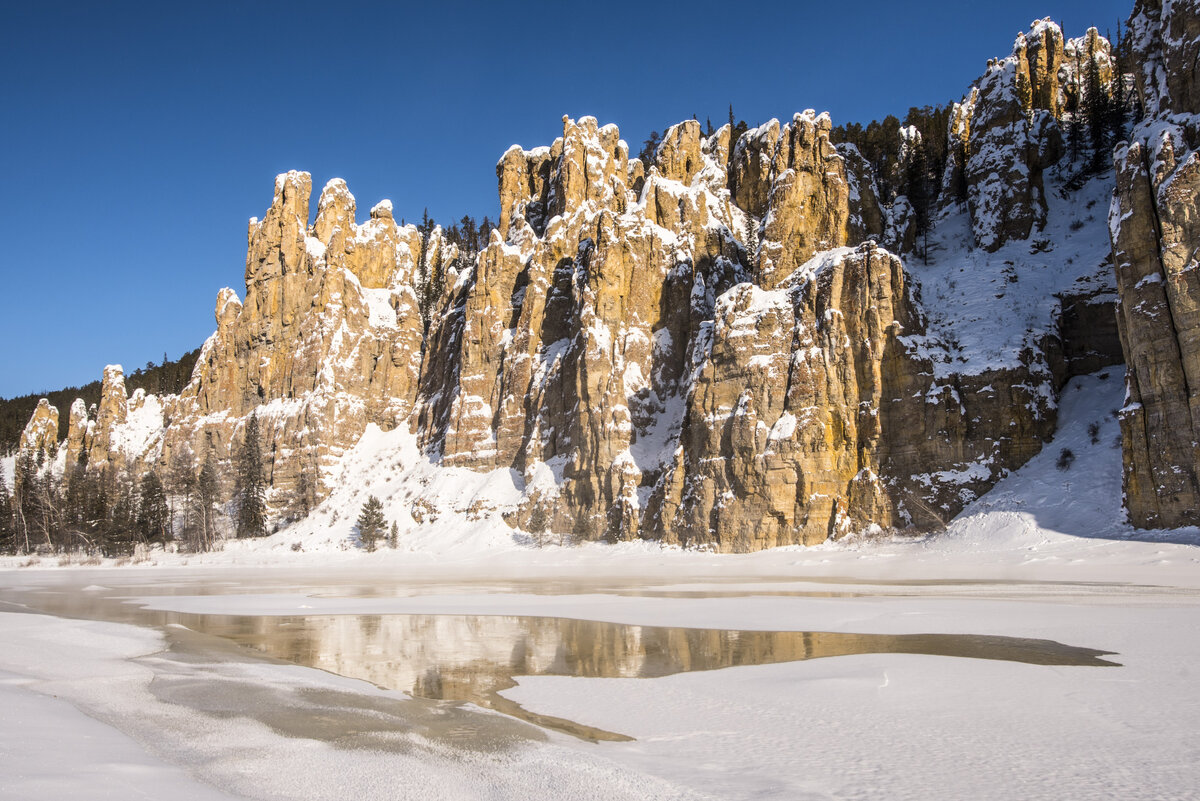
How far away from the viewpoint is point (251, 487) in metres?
72.1

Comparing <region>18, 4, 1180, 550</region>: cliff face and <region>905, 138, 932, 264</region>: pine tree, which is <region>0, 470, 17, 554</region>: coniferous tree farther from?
<region>905, 138, 932, 264</region>: pine tree

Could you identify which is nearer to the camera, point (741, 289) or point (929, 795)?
point (929, 795)

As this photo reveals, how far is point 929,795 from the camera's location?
25.0 feet

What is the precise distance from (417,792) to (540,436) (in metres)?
55.6

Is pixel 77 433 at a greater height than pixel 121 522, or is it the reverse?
pixel 77 433

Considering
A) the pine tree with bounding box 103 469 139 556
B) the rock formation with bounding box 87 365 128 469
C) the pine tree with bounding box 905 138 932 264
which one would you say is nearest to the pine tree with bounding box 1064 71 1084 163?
the pine tree with bounding box 905 138 932 264

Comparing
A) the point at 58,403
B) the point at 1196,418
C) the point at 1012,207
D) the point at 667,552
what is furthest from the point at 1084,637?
the point at 58,403

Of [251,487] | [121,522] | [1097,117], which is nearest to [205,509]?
[251,487]

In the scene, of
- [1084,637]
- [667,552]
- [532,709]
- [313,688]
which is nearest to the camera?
[532,709]

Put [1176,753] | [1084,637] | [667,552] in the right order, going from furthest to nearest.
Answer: [667,552], [1084,637], [1176,753]

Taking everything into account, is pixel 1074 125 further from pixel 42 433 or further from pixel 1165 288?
pixel 42 433

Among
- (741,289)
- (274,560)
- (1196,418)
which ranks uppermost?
(741,289)

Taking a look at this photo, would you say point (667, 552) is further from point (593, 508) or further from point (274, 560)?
point (274, 560)

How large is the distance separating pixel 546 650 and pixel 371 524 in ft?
155
